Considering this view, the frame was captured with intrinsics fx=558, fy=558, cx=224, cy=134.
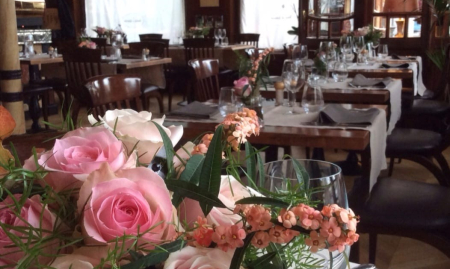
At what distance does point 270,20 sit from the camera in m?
8.11

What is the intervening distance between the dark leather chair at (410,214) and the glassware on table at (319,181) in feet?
3.75

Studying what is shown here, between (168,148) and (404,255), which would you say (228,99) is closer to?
(404,255)

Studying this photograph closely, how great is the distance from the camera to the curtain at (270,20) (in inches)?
312

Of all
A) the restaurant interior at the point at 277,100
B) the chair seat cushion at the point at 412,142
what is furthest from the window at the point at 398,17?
the chair seat cushion at the point at 412,142

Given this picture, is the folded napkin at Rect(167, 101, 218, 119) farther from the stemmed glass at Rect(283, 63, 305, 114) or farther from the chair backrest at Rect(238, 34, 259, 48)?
the chair backrest at Rect(238, 34, 259, 48)

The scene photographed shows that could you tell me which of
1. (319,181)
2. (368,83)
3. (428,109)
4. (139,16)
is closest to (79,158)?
(319,181)

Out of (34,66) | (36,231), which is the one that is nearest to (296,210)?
(36,231)

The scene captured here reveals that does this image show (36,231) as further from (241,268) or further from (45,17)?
(45,17)

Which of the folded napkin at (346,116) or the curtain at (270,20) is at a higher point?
the curtain at (270,20)

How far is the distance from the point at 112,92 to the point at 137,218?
184cm

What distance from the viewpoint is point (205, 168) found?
508mm

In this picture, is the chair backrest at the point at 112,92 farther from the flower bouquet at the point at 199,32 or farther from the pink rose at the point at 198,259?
the flower bouquet at the point at 199,32

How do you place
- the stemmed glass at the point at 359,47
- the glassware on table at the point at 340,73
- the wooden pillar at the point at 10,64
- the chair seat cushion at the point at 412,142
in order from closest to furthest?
1. the wooden pillar at the point at 10,64
2. the chair seat cushion at the point at 412,142
3. the glassware on table at the point at 340,73
4. the stemmed glass at the point at 359,47

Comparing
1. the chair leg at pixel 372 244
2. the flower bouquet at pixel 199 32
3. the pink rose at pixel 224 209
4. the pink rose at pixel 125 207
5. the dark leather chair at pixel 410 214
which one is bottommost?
the chair leg at pixel 372 244
